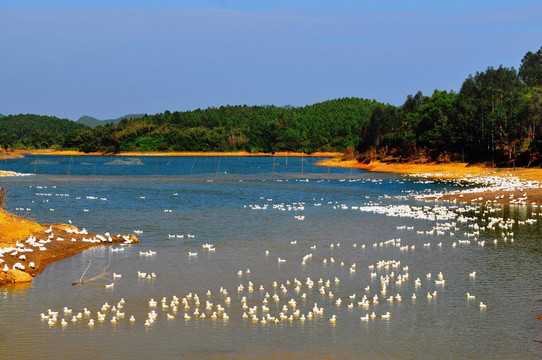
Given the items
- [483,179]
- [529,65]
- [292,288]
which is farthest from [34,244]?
[529,65]

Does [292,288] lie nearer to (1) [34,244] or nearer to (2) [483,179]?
(1) [34,244]

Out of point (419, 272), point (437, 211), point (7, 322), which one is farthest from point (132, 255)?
point (437, 211)

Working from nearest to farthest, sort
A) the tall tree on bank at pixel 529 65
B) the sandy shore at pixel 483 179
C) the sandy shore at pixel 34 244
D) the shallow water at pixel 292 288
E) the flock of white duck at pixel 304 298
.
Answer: the shallow water at pixel 292 288 < the flock of white duck at pixel 304 298 < the sandy shore at pixel 34 244 < the sandy shore at pixel 483 179 < the tall tree on bank at pixel 529 65

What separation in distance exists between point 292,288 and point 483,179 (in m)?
59.9

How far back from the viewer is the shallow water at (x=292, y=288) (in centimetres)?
1585

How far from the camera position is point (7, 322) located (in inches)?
694

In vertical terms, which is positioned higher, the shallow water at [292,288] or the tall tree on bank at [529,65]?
the tall tree on bank at [529,65]

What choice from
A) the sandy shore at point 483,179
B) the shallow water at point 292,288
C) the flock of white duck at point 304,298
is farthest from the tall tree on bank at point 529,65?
the flock of white duck at point 304,298

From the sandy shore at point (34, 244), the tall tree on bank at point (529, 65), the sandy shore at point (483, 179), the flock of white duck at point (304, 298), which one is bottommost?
the flock of white duck at point (304, 298)

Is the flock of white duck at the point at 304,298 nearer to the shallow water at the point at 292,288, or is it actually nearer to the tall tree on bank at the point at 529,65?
the shallow water at the point at 292,288

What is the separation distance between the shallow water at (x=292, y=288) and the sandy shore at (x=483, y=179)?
22.3 ft

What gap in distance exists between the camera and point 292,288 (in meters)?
21.9

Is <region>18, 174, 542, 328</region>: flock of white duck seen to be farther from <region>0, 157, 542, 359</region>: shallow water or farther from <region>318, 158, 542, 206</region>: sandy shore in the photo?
<region>318, 158, 542, 206</region>: sandy shore

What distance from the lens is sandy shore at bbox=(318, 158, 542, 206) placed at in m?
50.5
